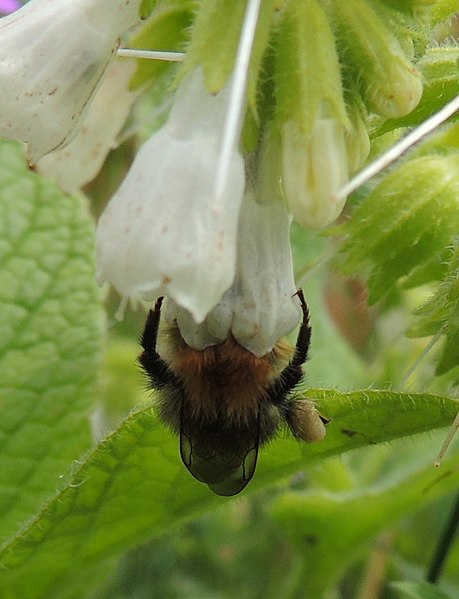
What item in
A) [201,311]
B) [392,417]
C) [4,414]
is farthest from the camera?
[4,414]

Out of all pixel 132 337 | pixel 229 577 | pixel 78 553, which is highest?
pixel 78 553

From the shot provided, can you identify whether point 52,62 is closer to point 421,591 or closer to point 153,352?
point 153,352

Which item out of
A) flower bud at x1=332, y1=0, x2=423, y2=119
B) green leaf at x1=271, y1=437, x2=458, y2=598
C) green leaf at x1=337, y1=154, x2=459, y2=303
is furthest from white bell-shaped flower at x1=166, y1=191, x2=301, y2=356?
green leaf at x1=271, y1=437, x2=458, y2=598

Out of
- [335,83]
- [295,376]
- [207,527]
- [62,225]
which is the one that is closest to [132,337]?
[207,527]

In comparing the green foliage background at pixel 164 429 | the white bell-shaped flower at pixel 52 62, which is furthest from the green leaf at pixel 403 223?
the white bell-shaped flower at pixel 52 62

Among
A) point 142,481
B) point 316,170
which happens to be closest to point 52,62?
point 316,170

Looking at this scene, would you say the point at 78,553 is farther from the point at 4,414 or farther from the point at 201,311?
the point at 201,311

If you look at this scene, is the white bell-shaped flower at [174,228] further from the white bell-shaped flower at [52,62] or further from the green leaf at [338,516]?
the green leaf at [338,516]
